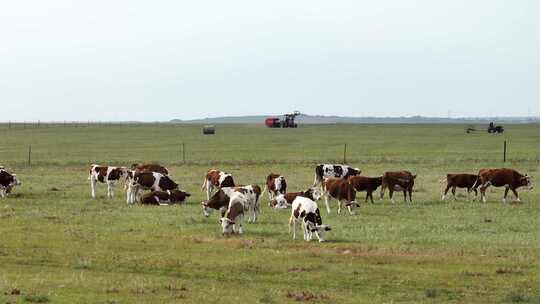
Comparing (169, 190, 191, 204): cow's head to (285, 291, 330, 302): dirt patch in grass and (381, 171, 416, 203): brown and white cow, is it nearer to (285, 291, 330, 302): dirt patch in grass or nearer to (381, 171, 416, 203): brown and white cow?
(381, 171, 416, 203): brown and white cow

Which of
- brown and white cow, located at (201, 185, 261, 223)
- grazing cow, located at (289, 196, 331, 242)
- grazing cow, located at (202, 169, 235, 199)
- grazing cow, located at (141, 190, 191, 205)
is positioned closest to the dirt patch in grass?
grazing cow, located at (289, 196, 331, 242)

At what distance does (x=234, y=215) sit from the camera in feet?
78.4

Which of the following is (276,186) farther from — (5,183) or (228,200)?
(5,183)

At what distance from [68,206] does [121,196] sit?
4487mm

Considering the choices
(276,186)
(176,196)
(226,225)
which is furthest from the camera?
(276,186)

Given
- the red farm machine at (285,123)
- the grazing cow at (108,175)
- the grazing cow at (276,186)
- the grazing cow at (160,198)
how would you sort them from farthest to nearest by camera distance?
the red farm machine at (285,123), the grazing cow at (108,175), the grazing cow at (276,186), the grazing cow at (160,198)

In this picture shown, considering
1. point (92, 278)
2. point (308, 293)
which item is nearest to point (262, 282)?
point (308, 293)

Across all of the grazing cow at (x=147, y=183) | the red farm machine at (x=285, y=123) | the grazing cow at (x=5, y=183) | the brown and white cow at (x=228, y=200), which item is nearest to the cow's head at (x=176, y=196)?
the grazing cow at (x=147, y=183)

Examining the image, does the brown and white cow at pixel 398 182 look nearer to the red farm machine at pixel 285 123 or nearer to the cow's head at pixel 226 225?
the cow's head at pixel 226 225

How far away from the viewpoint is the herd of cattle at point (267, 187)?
85.5 ft

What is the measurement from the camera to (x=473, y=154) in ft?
212

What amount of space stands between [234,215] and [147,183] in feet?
31.1

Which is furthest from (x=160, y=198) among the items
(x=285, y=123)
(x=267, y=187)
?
(x=285, y=123)


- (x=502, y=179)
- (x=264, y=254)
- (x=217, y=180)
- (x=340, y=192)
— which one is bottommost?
(x=264, y=254)
